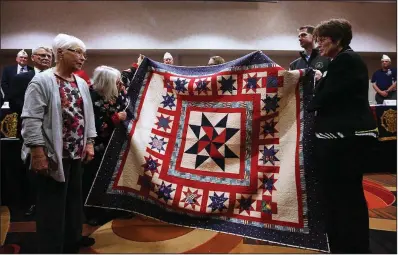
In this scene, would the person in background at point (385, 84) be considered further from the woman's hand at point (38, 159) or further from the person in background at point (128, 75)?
the woman's hand at point (38, 159)

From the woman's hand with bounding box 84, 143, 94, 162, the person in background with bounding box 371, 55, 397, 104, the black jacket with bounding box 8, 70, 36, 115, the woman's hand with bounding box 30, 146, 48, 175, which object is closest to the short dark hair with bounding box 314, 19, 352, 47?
the woman's hand with bounding box 84, 143, 94, 162

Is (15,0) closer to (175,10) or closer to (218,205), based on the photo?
(175,10)

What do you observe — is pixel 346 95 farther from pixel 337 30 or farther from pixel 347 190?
pixel 347 190

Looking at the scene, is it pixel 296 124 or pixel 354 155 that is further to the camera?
pixel 296 124

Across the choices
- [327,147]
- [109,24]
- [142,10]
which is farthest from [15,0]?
[327,147]

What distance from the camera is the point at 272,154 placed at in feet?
6.08

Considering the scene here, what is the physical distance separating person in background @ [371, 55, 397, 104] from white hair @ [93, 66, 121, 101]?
4330mm

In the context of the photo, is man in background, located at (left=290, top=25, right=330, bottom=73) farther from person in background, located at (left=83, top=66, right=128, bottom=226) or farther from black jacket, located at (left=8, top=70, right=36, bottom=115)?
black jacket, located at (left=8, top=70, right=36, bottom=115)

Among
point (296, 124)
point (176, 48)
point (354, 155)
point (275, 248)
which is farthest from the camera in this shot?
point (176, 48)

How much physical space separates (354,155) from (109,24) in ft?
16.1

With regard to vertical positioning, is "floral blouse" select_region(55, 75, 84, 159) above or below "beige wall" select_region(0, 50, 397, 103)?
below

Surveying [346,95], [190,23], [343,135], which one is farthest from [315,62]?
[190,23]

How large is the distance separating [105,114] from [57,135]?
24.5 inches

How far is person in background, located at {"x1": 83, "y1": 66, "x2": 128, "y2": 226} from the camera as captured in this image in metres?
1.97
